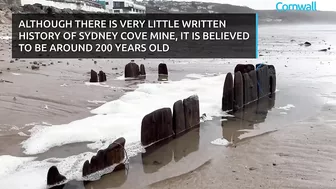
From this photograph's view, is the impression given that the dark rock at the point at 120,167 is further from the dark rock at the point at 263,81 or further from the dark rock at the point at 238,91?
the dark rock at the point at 263,81

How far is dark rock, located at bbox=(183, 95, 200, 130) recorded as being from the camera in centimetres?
749

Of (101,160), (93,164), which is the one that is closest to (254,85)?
(101,160)

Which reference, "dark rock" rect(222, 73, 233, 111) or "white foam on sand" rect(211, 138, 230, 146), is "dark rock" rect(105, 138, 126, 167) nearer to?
"white foam on sand" rect(211, 138, 230, 146)

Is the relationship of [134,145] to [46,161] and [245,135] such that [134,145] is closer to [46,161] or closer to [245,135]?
[46,161]

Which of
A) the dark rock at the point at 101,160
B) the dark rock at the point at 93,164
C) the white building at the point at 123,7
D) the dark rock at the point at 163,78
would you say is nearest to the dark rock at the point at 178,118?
the dark rock at the point at 101,160

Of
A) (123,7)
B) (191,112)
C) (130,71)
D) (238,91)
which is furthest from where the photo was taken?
(123,7)

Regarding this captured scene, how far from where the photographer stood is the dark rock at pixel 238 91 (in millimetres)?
9391

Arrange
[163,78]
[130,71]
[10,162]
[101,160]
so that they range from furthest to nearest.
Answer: [163,78] < [130,71] < [10,162] < [101,160]

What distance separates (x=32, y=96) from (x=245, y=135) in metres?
5.92

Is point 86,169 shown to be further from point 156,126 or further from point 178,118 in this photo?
point 178,118

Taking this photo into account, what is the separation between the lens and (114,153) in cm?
549

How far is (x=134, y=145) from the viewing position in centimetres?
654

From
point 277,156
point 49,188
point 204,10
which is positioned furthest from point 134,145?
point 204,10

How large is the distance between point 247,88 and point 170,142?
13.0ft
